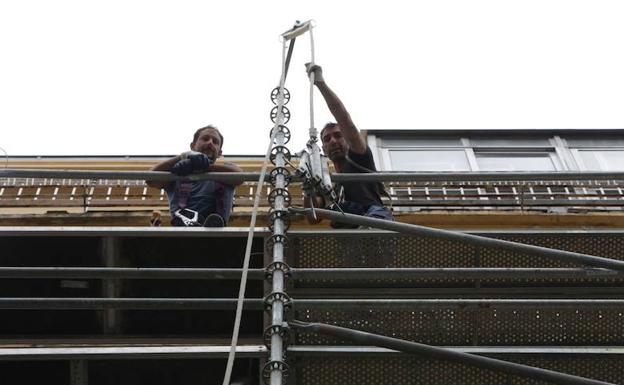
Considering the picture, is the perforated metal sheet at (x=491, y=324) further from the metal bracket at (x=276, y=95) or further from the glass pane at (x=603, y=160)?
the glass pane at (x=603, y=160)

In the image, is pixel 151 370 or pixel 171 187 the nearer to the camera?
pixel 151 370

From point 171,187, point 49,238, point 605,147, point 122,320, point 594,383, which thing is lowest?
point 594,383

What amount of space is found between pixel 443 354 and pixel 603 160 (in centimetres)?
833

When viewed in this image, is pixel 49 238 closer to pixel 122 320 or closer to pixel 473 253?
pixel 122 320

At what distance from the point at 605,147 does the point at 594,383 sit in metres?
8.49

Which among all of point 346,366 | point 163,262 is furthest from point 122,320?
point 346,366

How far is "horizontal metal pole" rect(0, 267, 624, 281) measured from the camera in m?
5.57

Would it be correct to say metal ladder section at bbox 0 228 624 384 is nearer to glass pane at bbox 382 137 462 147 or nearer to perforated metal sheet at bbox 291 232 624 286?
perforated metal sheet at bbox 291 232 624 286

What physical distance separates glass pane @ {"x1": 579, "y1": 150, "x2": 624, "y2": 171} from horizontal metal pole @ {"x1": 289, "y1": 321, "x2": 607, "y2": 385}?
7792mm

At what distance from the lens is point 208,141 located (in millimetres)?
8094

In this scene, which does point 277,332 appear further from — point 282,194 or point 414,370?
point 282,194

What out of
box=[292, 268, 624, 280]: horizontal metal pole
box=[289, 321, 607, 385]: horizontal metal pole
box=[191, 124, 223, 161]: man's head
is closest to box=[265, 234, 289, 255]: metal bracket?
box=[292, 268, 624, 280]: horizontal metal pole

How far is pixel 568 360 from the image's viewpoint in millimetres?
5480

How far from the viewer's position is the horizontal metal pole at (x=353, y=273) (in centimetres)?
557
